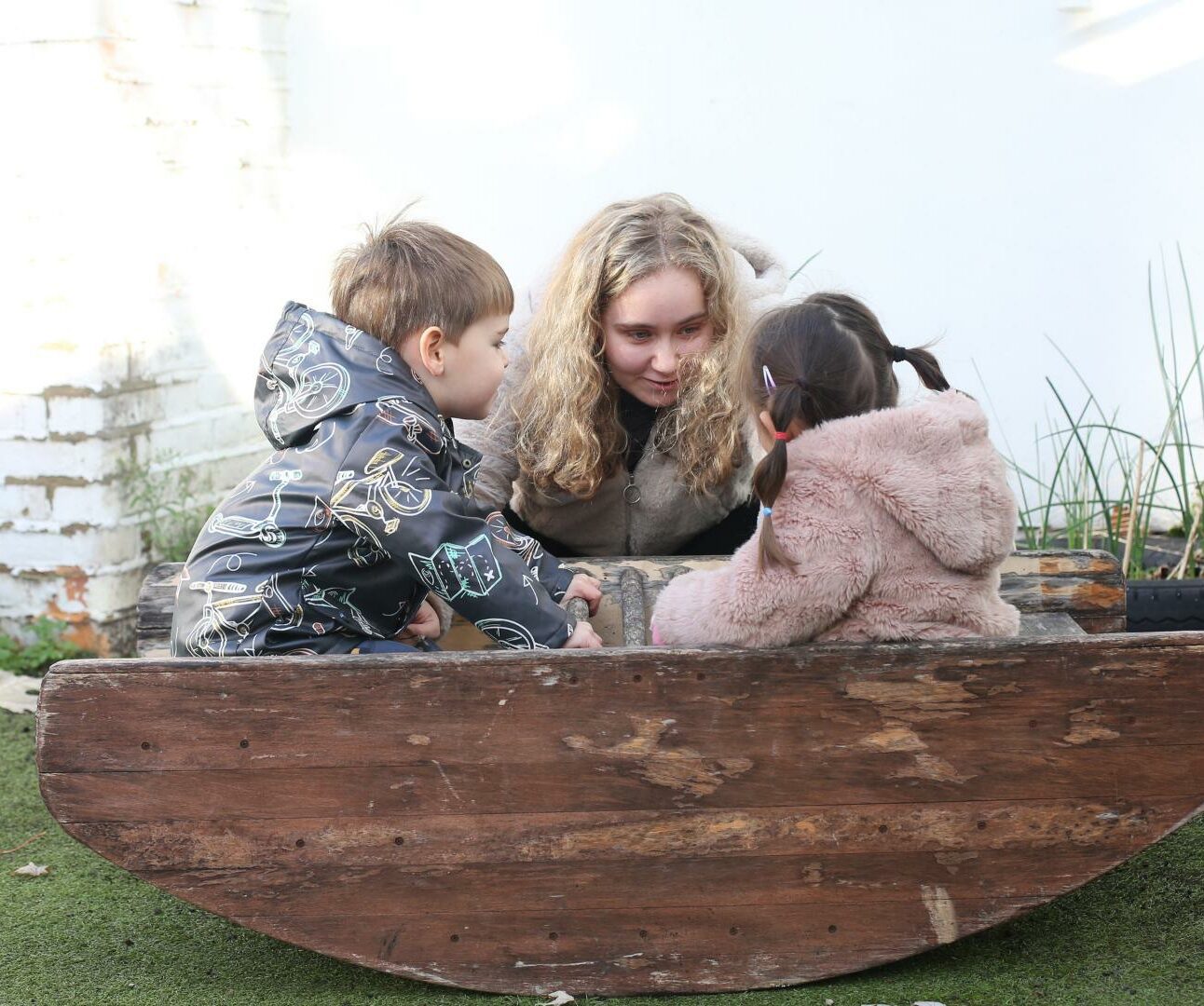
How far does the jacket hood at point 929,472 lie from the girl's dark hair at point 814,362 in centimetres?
6

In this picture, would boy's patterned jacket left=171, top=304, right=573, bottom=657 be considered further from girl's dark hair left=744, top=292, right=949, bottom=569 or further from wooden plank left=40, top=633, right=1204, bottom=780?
girl's dark hair left=744, top=292, right=949, bottom=569

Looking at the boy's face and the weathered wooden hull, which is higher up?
the boy's face

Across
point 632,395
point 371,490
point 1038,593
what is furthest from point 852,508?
point 632,395

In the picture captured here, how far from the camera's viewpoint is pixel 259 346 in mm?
4742

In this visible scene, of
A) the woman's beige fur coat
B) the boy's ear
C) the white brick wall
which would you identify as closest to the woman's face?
the woman's beige fur coat

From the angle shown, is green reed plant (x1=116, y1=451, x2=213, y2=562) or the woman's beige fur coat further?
green reed plant (x1=116, y1=451, x2=213, y2=562)

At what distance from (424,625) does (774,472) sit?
3.47 feet

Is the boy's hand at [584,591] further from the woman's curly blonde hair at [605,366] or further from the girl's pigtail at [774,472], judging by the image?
the girl's pigtail at [774,472]

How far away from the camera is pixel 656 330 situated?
300 centimetres

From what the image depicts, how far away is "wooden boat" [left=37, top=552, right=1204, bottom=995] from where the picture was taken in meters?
2.17

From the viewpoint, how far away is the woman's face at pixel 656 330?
116 inches

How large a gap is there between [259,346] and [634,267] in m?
2.17

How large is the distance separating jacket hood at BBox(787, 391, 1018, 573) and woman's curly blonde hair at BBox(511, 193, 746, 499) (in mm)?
701

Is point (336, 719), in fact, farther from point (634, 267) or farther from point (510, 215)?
point (510, 215)
